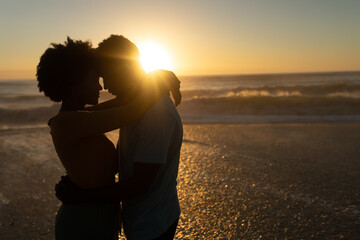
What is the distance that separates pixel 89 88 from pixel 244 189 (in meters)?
4.02

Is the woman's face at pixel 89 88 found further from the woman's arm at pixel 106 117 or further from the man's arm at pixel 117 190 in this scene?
the man's arm at pixel 117 190

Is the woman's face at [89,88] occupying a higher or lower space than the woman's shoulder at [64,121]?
higher

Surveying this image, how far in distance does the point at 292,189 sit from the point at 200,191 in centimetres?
163

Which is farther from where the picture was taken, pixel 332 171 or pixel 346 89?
pixel 346 89

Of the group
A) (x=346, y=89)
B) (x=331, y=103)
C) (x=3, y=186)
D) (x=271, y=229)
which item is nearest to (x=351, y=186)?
(x=271, y=229)

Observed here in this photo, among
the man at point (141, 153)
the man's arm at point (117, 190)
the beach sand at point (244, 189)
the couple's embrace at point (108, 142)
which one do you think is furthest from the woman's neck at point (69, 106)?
the beach sand at point (244, 189)

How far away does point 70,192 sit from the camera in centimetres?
154

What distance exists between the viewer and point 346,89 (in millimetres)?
32719

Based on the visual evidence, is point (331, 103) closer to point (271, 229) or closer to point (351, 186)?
point (351, 186)

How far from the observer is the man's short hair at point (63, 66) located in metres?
1.48

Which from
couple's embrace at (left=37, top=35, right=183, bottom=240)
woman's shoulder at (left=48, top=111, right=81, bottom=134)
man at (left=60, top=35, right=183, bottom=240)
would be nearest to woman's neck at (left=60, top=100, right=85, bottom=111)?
couple's embrace at (left=37, top=35, right=183, bottom=240)

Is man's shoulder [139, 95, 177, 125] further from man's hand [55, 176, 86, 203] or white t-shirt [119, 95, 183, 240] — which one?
man's hand [55, 176, 86, 203]

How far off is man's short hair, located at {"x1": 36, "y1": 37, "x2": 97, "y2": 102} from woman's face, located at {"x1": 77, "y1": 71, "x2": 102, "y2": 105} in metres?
0.03

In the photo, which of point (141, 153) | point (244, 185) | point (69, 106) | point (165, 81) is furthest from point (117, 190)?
point (244, 185)
